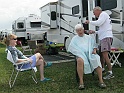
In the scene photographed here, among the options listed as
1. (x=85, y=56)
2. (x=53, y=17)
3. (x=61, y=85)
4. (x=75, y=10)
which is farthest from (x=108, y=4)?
(x=53, y=17)

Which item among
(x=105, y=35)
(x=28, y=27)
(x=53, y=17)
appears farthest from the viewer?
(x=28, y=27)

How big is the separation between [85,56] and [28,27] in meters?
17.1

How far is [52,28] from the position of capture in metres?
11.6

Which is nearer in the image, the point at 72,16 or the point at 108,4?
the point at 108,4

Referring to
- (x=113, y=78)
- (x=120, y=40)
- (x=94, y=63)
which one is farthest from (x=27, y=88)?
(x=120, y=40)

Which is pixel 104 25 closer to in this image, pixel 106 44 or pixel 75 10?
pixel 106 44

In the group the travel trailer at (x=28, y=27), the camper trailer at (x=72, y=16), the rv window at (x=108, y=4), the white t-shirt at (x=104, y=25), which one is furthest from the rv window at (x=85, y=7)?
the travel trailer at (x=28, y=27)

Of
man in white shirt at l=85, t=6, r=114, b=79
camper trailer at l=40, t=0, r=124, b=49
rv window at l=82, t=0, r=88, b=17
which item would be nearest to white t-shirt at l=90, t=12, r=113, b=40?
man in white shirt at l=85, t=6, r=114, b=79

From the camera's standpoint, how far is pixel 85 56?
4.90 meters

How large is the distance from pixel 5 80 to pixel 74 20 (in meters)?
4.52

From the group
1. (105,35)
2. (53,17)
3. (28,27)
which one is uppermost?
(53,17)

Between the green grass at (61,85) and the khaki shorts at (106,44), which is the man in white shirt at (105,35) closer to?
the khaki shorts at (106,44)

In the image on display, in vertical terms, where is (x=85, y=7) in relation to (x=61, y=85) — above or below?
above

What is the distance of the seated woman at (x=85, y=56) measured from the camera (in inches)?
187
